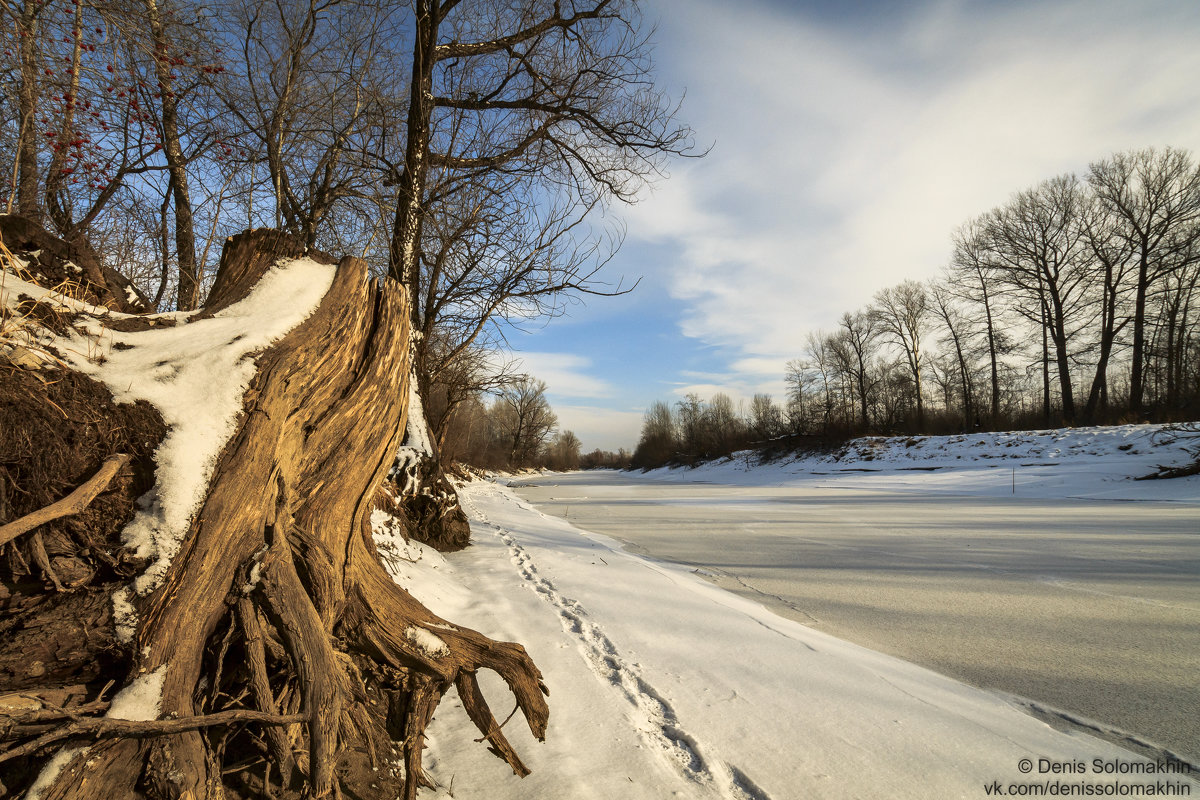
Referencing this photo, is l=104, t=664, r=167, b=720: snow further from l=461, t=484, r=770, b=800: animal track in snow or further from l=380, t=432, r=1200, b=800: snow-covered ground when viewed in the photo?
l=461, t=484, r=770, b=800: animal track in snow

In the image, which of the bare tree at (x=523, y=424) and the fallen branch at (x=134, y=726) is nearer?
the fallen branch at (x=134, y=726)

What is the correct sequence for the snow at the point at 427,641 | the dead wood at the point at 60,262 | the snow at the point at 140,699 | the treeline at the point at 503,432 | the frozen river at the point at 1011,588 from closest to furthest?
the snow at the point at 140,699
the dead wood at the point at 60,262
the snow at the point at 427,641
the frozen river at the point at 1011,588
the treeline at the point at 503,432

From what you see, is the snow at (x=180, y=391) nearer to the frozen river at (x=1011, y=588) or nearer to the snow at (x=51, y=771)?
the snow at (x=51, y=771)

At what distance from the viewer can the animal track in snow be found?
1.75 m

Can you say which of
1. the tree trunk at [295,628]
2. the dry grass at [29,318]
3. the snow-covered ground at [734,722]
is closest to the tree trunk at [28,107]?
the dry grass at [29,318]

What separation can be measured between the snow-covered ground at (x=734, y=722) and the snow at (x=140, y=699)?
91 centimetres

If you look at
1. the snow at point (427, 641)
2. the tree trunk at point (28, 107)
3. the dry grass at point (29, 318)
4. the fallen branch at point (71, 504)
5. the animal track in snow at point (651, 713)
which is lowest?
the animal track in snow at point (651, 713)

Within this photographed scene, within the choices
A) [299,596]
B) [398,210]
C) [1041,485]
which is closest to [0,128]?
[398,210]

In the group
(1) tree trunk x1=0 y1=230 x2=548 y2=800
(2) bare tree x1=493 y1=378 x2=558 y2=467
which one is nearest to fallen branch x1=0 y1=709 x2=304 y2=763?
(1) tree trunk x1=0 y1=230 x2=548 y2=800

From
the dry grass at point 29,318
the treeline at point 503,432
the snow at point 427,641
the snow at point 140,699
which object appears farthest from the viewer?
the treeline at point 503,432

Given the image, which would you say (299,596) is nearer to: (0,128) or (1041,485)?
(0,128)

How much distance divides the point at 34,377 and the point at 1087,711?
389 centimetres

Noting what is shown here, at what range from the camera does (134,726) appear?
3.82 ft

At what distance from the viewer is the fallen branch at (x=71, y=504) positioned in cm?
122
